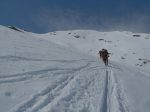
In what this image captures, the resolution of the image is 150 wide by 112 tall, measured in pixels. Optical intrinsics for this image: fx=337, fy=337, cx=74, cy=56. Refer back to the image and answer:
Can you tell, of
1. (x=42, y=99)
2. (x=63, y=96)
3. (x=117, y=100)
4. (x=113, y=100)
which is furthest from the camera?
(x=117, y=100)

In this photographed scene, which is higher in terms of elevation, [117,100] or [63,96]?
[63,96]

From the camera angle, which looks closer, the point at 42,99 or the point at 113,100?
the point at 42,99

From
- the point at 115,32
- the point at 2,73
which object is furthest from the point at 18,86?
the point at 115,32

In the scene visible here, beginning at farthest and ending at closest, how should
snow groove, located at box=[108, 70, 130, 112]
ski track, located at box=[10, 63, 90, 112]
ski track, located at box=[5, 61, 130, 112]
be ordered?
snow groove, located at box=[108, 70, 130, 112] < ski track, located at box=[5, 61, 130, 112] < ski track, located at box=[10, 63, 90, 112]

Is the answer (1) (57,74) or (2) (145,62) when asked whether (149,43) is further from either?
(1) (57,74)

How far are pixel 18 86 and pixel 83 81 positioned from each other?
3.56m

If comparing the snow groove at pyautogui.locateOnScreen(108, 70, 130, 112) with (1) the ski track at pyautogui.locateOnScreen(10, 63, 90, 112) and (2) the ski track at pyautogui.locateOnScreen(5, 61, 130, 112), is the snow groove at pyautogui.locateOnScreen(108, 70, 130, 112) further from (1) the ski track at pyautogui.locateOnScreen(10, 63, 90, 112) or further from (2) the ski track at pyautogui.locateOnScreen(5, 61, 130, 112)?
(1) the ski track at pyautogui.locateOnScreen(10, 63, 90, 112)

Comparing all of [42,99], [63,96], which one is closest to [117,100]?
[63,96]

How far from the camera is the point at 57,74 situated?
13836 mm

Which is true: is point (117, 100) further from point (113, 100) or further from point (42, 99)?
point (42, 99)

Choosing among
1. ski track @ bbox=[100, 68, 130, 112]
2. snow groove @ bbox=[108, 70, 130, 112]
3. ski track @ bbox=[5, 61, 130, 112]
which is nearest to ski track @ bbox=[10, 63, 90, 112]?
ski track @ bbox=[5, 61, 130, 112]

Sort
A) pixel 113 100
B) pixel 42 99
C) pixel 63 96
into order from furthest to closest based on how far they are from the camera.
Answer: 1. pixel 113 100
2. pixel 63 96
3. pixel 42 99

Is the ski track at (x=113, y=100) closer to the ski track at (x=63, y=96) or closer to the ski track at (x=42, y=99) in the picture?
the ski track at (x=63, y=96)

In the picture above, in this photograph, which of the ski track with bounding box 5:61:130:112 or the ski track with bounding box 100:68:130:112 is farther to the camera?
the ski track with bounding box 100:68:130:112
